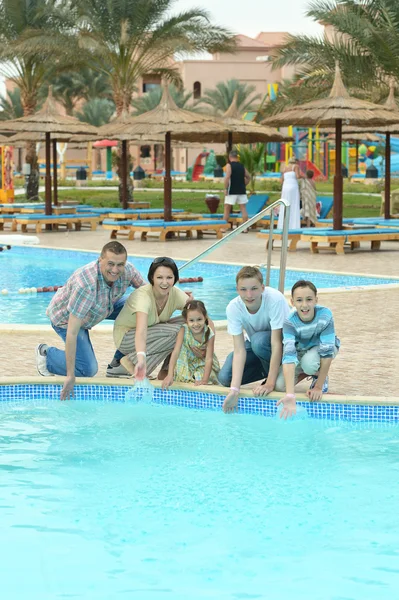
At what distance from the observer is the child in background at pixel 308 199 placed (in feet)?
70.6

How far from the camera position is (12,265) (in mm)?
17188

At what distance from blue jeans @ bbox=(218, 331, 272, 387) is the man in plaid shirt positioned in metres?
0.82

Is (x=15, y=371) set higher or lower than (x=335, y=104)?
lower

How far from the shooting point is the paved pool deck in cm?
736

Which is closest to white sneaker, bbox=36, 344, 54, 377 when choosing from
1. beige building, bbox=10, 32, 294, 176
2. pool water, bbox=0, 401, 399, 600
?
pool water, bbox=0, 401, 399, 600

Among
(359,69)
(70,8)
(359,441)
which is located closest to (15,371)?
(359,441)

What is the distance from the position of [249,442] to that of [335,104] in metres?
11.7

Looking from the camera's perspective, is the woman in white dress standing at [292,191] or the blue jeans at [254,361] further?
the woman in white dress standing at [292,191]

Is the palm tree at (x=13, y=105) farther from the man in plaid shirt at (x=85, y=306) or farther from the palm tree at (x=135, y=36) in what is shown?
the man in plaid shirt at (x=85, y=306)

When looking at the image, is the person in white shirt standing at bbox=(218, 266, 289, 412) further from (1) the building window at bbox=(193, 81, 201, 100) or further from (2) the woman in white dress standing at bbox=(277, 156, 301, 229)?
(1) the building window at bbox=(193, 81, 201, 100)

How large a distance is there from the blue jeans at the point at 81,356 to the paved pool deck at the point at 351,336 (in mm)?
317

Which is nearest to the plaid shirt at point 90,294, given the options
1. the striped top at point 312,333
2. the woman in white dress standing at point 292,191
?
the striped top at point 312,333

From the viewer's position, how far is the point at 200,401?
679 centimetres

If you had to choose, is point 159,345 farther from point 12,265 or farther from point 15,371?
point 12,265
